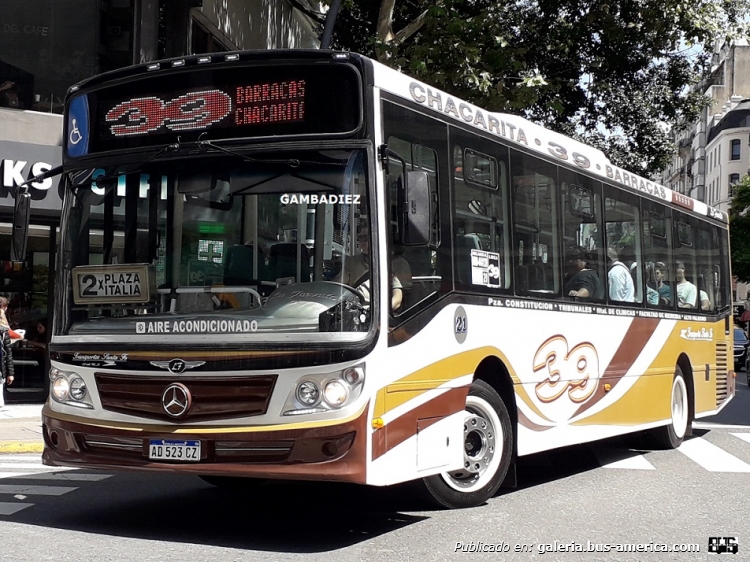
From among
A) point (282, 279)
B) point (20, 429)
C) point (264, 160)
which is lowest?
point (20, 429)

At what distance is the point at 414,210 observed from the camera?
23.2ft

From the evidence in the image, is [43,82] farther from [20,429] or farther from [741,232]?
[741,232]

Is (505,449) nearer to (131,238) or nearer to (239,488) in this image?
(239,488)

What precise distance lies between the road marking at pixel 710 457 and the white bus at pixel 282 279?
355cm

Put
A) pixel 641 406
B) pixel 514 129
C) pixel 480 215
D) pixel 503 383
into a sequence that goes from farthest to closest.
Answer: pixel 641 406
pixel 514 129
pixel 503 383
pixel 480 215

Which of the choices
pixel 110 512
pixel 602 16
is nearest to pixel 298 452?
pixel 110 512

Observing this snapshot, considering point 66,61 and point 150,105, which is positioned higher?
point 66,61

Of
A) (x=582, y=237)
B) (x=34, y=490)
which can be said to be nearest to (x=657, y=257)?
(x=582, y=237)

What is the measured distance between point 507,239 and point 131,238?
3046mm

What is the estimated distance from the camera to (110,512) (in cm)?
827

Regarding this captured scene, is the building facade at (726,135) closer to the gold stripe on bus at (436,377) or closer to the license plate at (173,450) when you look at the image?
the gold stripe on bus at (436,377)

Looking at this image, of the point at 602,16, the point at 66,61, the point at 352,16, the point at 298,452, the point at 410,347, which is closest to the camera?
the point at 298,452

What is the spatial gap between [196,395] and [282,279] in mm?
905

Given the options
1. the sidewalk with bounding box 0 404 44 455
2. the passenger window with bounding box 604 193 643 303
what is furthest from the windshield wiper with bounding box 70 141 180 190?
the sidewalk with bounding box 0 404 44 455
